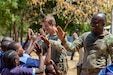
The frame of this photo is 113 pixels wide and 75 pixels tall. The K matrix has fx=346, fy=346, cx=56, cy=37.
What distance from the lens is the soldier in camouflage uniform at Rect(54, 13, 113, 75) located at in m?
4.24

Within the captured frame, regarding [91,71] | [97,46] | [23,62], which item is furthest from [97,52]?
[23,62]

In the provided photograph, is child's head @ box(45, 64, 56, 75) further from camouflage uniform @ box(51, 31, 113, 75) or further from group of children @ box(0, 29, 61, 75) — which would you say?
camouflage uniform @ box(51, 31, 113, 75)

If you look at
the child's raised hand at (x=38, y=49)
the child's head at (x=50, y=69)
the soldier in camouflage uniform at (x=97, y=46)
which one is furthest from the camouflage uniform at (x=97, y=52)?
the child's head at (x=50, y=69)

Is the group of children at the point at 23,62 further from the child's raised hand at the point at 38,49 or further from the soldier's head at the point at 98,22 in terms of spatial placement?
the soldier's head at the point at 98,22

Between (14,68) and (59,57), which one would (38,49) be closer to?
(14,68)

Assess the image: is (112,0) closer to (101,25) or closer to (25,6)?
(25,6)

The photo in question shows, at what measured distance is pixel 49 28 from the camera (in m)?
4.94

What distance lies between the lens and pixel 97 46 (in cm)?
427

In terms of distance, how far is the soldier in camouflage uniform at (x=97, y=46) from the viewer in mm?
4238

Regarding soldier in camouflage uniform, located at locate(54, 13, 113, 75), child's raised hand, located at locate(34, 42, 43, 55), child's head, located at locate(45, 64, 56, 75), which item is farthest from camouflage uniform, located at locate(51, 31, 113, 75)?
child's head, located at locate(45, 64, 56, 75)

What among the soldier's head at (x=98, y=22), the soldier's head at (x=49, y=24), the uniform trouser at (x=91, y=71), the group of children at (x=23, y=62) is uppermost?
the soldier's head at (x=98, y=22)

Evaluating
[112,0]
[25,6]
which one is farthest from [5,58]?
[25,6]

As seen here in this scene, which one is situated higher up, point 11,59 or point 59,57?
point 11,59

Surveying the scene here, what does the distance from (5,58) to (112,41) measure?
4.29ft
